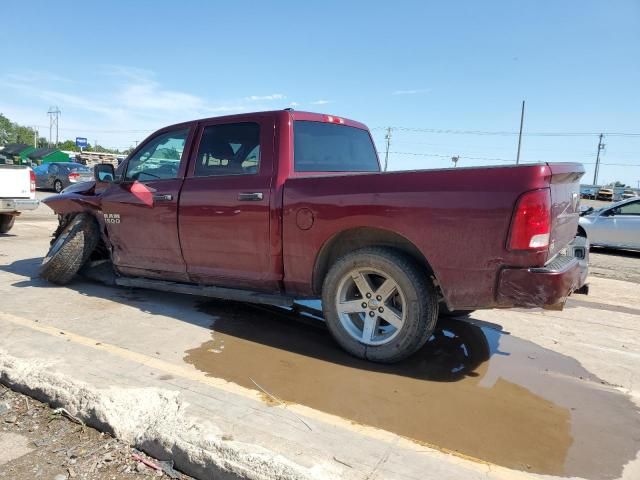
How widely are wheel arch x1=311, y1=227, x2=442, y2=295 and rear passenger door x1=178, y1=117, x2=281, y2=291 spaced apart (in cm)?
39

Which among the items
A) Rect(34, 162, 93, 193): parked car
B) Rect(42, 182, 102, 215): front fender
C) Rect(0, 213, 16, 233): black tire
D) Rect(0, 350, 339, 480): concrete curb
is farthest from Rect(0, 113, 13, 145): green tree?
Rect(0, 350, 339, 480): concrete curb

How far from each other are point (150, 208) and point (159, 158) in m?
0.57

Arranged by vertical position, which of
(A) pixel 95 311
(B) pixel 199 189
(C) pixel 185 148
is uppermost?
(C) pixel 185 148

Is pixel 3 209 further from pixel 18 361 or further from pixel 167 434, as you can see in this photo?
pixel 167 434

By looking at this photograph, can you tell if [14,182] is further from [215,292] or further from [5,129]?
[5,129]

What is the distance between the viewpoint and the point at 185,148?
16.1 feet

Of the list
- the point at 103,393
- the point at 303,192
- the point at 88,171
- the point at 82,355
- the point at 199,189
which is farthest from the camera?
the point at 88,171

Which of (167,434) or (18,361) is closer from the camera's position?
(167,434)

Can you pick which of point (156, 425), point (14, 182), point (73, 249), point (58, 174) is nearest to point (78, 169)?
point (58, 174)

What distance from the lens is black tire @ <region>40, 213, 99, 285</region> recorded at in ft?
18.7

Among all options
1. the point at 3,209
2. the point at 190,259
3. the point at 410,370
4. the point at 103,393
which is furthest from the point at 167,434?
the point at 3,209

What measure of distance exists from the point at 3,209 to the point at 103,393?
27.0 feet

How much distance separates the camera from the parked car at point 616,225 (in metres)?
12.4

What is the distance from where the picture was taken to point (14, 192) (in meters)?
9.75
